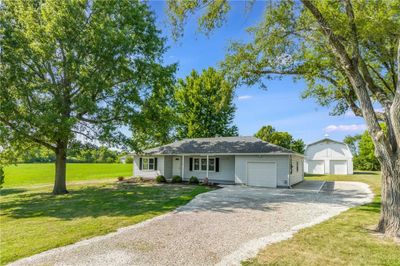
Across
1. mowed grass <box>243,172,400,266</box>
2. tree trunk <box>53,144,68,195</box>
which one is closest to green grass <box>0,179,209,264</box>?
tree trunk <box>53,144,68,195</box>

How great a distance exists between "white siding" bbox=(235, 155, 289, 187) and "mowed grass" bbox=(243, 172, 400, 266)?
11.0m

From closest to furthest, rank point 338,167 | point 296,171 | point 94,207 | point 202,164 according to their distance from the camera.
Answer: point 94,207, point 296,171, point 202,164, point 338,167

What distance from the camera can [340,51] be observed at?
805 centimetres

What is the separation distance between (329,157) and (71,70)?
110ft

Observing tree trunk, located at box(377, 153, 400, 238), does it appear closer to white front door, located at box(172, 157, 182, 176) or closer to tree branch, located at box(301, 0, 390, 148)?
tree branch, located at box(301, 0, 390, 148)

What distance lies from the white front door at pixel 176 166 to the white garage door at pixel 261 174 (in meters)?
6.97

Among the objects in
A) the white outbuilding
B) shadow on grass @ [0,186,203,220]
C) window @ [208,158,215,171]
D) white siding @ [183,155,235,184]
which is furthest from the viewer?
the white outbuilding

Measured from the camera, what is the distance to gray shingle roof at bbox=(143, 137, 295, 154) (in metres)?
21.0

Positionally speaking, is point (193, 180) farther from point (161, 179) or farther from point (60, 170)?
point (60, 170)

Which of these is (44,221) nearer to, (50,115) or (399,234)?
(50,115)

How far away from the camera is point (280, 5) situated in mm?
9188

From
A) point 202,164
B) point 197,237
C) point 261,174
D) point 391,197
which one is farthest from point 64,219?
point 202,164

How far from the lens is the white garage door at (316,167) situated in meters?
36.8

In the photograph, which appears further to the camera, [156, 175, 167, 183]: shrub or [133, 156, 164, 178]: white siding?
[133, 156, 164, 178]: white siding
